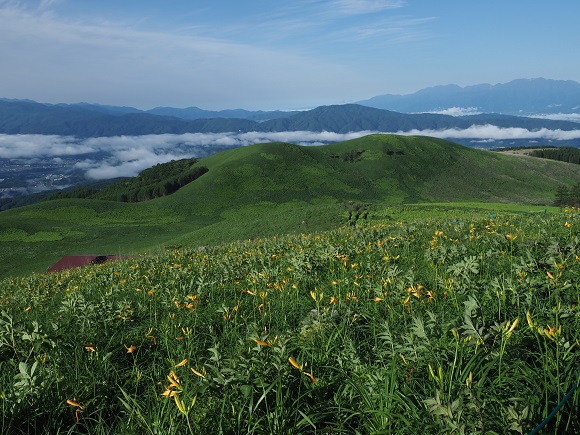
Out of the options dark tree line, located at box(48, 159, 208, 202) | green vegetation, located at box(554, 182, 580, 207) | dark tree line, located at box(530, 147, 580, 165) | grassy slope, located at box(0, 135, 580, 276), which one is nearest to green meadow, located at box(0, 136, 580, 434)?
grassy slope, located at box(0, 135, 580, 276)

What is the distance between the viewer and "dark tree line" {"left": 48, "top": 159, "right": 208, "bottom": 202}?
124312 millimetres

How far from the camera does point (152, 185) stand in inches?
5162

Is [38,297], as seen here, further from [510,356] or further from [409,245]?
[510,356]

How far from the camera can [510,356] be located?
10.6 feet

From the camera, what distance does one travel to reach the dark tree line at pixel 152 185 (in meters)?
124

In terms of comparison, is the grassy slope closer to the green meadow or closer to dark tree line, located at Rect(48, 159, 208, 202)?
dark tree line, located at Rect(48, 159, 208, 202)

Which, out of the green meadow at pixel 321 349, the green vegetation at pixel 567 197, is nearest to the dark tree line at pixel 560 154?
the green vegetation at pixel 567 197

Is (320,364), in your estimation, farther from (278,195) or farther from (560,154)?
(560,154)

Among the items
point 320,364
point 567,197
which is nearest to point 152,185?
point 567,197

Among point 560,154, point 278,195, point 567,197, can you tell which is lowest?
point 567,197

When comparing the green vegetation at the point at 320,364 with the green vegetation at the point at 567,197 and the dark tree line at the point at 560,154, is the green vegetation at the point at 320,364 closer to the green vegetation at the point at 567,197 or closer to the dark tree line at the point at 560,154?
the green vegetation at the point at 567,197

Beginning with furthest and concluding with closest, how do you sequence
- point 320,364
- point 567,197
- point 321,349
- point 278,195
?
point 567,197
point 278,195
point 321,349
point 320,364

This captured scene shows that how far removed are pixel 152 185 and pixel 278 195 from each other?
52.0 metres

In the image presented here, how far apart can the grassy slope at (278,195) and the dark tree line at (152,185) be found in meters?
10.8
